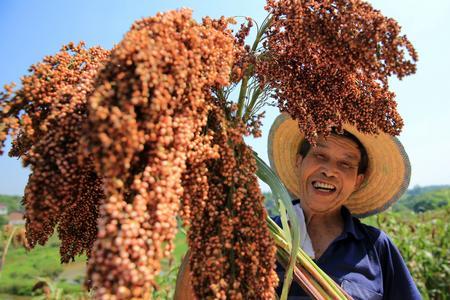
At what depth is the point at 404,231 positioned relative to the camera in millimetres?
7805

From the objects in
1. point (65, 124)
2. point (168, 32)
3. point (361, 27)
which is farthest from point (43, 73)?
point (361, 27)

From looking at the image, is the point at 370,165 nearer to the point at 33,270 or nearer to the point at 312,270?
the point at 312,270

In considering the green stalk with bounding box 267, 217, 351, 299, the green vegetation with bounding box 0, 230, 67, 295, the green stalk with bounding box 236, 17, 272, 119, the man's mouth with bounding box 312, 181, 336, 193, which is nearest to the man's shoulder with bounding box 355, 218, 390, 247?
the man's mouth with bounding box 312, 181, 336, 193

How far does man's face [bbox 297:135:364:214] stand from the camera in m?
2.54

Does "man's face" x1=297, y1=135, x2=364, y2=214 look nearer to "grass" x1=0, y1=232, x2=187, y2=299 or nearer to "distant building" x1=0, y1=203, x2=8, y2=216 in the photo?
"grass" x1=0, y1=232, x2=187, y2=299

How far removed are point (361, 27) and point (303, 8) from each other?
20 centimetres

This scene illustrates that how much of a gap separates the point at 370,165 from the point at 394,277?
2.75 ft

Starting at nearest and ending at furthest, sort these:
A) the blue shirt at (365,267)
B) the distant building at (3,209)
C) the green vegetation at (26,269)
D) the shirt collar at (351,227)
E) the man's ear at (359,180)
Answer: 1. the blue shirt at (365,267)
2. the shirt collar at (351,227)
3. the man's ear at (359,180)
4. the green vegetation at (26,269)
5. the distant building at (3,209)

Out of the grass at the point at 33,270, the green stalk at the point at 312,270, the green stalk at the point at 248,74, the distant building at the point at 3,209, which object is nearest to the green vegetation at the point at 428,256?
the green stalk at the point at 312,270

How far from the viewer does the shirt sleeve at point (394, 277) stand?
233 centimetres

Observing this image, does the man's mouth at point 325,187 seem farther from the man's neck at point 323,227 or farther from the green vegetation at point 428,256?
the green vegetation at point 428,256

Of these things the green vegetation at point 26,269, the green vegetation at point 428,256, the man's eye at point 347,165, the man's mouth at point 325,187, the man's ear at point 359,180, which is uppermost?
the man's eye at point 347,165

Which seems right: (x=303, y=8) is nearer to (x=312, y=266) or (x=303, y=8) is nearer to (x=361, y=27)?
(x=361, y=27)

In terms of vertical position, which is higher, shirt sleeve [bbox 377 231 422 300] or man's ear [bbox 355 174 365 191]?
man's ear [bbox 355 174 365 191]
